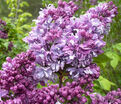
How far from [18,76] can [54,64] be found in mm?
224

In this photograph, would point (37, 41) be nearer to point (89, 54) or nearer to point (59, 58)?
point (59, 58)

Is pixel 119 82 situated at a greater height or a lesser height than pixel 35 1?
lesser

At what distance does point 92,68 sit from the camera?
1430mm

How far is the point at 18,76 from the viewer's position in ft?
4.29

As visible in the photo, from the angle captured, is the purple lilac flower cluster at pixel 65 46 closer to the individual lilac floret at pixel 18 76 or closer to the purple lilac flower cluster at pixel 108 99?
the individual lilac floret at pixel 18 76

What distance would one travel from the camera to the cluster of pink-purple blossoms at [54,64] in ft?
4.32

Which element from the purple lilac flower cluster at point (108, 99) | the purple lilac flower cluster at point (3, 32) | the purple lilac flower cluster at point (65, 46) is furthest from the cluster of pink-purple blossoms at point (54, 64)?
the purple lilac flower cluster at point (3, 32)

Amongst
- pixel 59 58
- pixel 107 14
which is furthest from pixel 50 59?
pixel 107 14

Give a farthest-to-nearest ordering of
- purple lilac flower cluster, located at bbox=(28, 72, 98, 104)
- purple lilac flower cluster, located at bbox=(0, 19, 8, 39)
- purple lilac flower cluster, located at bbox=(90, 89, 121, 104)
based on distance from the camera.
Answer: purple lilac flower cluster, located at bbox=(0, 19, 8, 39) < purple lilac flower cluster, located at bbox=(90, 89, 121, 104) < purple lilac flower cluster, located at bbox=(28, 72, 98, 104)

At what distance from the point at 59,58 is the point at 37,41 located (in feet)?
0.58

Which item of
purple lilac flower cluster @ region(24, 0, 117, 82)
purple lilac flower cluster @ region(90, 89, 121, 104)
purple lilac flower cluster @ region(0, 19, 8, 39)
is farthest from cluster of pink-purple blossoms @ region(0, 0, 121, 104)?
purple lilac flower cluster @ region(0, 19, 8, 39)

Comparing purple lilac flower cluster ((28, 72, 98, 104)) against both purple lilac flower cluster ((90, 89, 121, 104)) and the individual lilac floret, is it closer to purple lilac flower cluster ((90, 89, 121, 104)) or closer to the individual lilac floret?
the individual lilac floret

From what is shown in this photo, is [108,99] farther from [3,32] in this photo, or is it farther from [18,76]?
[3,32]

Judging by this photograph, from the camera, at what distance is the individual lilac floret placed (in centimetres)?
131
